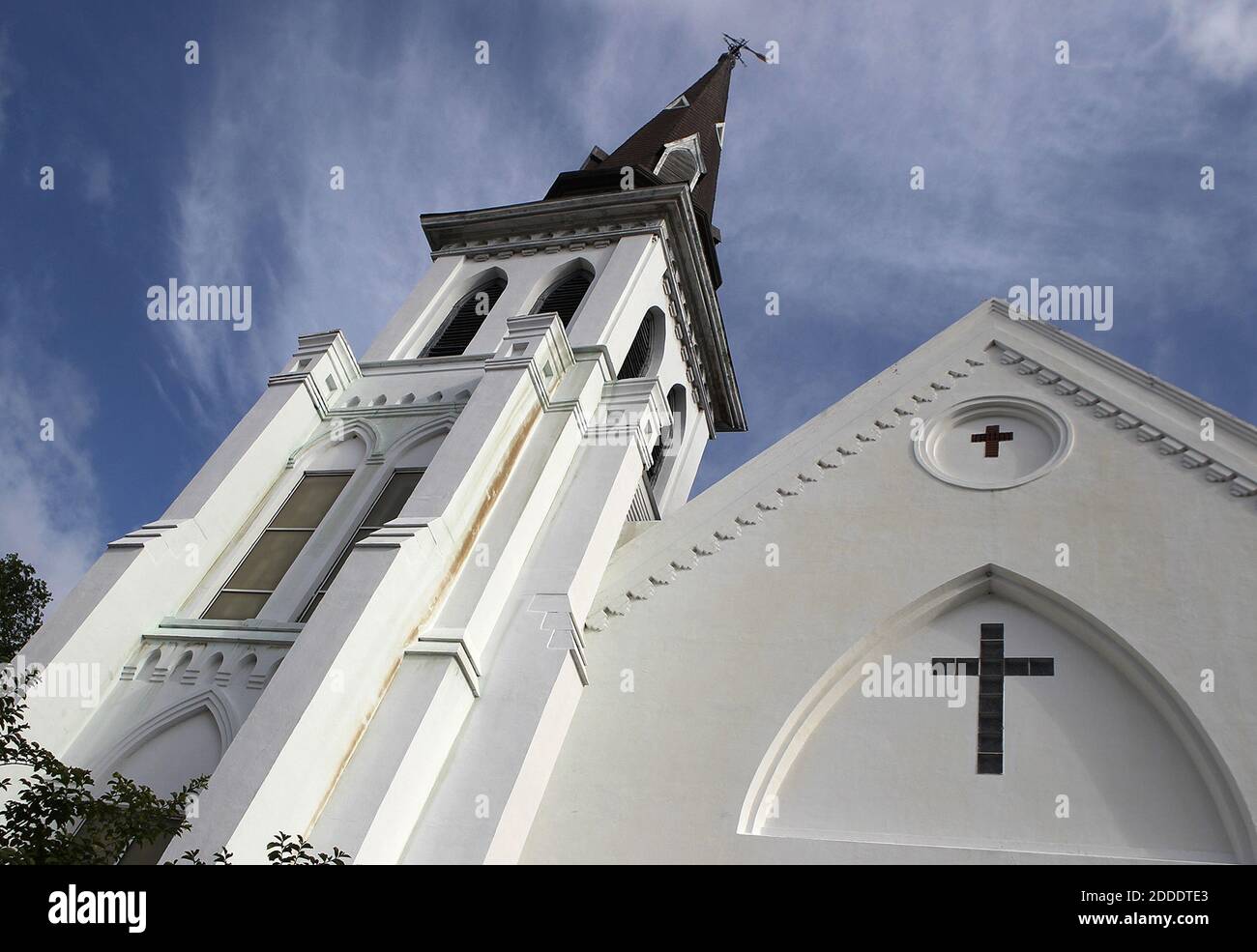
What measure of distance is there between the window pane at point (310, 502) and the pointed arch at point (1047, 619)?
19.5 ft

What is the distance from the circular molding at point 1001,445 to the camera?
39.1ft

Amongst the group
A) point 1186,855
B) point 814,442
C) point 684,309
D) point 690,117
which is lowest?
point 1186,855

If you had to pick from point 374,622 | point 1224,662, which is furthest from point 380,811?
point 1224,662

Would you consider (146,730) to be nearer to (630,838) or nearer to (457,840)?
(457,840)

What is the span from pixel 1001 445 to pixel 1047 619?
8.35 ft

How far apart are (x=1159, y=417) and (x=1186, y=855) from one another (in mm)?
4910

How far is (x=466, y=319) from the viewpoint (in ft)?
58.5

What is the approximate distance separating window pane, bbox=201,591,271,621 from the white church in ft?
0.27

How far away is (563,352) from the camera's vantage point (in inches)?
553

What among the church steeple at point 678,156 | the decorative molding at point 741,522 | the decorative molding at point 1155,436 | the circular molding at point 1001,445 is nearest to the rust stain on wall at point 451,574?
the decorative molding at point 741,522

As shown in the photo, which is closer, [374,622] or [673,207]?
[374,622]

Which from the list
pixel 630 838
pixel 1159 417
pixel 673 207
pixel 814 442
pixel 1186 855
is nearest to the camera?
pixel 1186 855

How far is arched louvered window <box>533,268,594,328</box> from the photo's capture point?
17562 mm

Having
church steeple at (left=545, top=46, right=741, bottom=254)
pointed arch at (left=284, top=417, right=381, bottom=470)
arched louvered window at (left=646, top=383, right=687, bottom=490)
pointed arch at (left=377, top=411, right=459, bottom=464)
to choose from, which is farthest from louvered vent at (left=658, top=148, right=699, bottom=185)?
pointed arch at (left=284, top=417, right=381, bottom=470)
